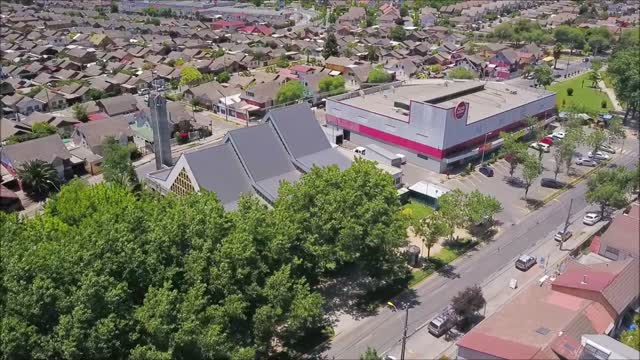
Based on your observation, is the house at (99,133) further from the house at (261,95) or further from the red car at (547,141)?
the red car at (547,141)

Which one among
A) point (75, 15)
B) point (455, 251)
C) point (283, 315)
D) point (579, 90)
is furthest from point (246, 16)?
point (283, 315)

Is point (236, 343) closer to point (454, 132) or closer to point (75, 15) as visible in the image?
point (454, 132)

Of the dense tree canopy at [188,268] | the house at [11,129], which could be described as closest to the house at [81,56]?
the house at [11,129]

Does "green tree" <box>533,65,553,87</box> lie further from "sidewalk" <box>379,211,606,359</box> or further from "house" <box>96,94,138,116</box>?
"house" <box>96,94,138,116</box>

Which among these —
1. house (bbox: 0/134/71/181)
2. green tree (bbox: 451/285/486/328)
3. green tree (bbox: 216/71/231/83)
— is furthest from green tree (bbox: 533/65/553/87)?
house (bbox: 0/134/71/181)

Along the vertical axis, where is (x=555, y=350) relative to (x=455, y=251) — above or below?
above

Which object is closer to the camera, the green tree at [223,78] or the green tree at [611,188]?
the green tree at [611,188]
